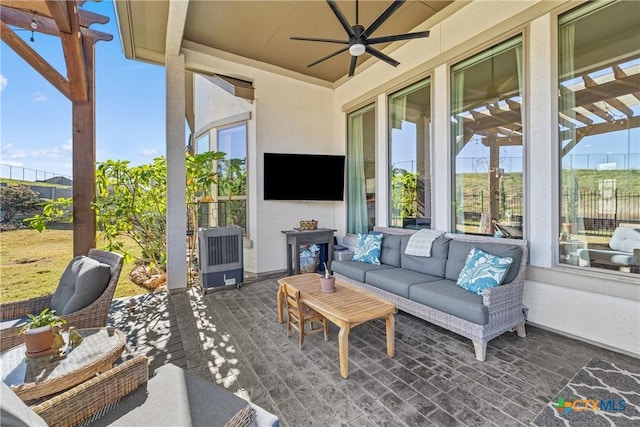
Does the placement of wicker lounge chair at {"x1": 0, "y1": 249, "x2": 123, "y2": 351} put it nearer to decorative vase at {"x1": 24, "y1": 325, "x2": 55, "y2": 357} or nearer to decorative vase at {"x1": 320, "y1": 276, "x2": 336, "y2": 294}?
decorative vase at {"x1": 24, "y1": 325, "x2": 55, "y2": 357}

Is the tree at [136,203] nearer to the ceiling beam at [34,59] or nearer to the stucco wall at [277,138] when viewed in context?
the stucco wall at [277,138]

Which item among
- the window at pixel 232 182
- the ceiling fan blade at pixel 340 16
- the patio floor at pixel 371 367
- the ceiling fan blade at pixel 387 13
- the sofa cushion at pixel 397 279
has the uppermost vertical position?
the ceiling fan blade at pixel 340 16

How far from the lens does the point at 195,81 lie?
6.89m

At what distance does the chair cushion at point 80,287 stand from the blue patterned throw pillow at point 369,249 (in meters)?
3.07

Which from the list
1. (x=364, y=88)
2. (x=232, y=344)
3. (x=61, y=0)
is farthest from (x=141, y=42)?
(x=232, y=344)

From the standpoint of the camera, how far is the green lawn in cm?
357

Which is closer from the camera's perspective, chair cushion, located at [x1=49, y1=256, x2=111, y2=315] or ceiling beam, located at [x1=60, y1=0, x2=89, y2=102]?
chair cushion, located at [x1=49, y1=256, x2=111, y2=315]

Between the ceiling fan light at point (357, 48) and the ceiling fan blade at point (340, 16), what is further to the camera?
the ceiling fan light at point (357, 48)

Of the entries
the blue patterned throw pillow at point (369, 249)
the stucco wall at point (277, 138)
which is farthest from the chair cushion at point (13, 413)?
the stucco wall at point (277, 138)

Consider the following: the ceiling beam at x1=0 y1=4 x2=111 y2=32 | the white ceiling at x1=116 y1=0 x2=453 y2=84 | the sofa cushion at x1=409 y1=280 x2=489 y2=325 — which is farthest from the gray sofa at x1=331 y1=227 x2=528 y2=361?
the ceiling beam at x1=0 y1=4 x2=111 y2=32

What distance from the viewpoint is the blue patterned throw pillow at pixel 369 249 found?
422 cm

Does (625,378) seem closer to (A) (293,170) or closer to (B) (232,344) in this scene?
(B) (232,344)

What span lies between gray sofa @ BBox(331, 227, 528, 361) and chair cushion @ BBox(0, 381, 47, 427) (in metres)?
2.80

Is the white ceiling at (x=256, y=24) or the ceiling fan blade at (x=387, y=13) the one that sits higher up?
the white ceiling at (x=256, y=24)
